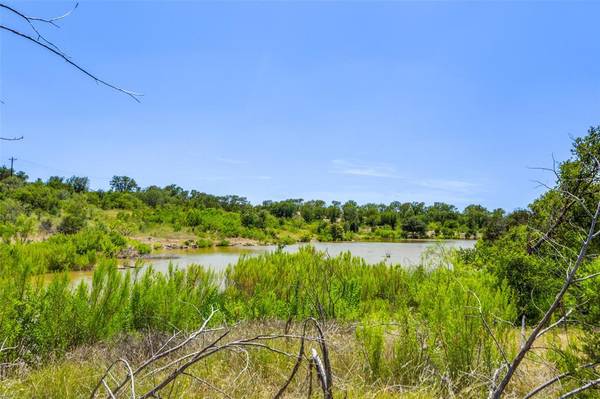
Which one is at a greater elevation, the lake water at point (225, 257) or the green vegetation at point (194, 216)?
the green vegetation at point (194, 216)

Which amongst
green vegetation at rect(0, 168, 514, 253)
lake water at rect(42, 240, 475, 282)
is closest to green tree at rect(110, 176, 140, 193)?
green vegetation at rect(0, 168, 514, 253)

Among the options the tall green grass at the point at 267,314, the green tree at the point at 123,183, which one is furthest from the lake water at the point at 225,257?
the green tree at the point at 123,183

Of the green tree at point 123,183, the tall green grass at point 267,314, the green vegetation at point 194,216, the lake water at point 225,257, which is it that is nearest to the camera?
the tall green grass at point 267,314

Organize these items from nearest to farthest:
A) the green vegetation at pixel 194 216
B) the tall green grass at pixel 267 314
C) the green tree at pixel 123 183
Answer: the tall green grass at pixel 267 314
the green vegetation at pixel 194 216
the green tree at pixel 123 183

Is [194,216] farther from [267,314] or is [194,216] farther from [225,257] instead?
[267,314]

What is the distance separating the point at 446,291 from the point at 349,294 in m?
1.90

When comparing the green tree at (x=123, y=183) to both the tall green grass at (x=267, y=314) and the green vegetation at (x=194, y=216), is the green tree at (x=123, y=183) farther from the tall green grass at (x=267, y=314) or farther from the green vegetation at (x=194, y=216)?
the tall green grass at (x=267, y=314)

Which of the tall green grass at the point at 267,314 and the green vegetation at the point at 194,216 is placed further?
the green vegetation at the point at 194,216

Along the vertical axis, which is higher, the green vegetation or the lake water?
the green vegetation

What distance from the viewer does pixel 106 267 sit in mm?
4492

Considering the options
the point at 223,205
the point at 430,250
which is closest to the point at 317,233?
the point at 223,205

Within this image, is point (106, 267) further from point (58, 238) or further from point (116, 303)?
point (58, 238)

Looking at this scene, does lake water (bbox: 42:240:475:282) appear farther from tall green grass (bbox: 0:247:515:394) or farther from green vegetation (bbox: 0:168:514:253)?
green vegetation (bbox: 0:168:514:253)

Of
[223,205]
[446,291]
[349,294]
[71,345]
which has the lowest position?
[71,345]
